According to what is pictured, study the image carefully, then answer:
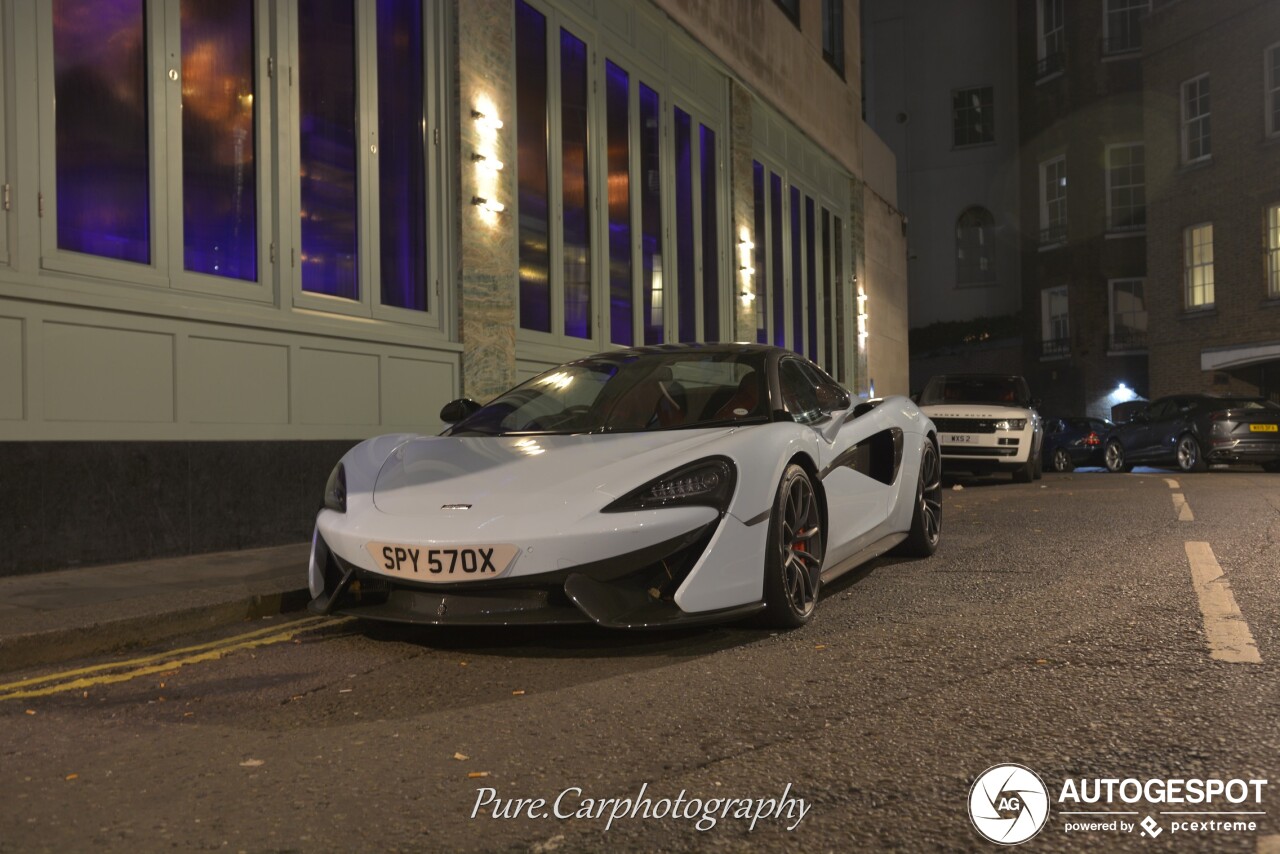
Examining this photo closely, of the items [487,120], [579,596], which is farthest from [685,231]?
[579,596]

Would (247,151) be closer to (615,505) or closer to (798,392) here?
(798,392)

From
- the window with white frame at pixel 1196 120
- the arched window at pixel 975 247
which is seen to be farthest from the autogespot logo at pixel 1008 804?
the arched window at pixel 975 247

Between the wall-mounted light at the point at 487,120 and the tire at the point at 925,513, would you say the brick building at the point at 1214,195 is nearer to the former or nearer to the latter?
the wall-mounted light at the point at 487,120

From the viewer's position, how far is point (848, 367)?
83.3 ft

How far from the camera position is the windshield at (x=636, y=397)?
5.41 meters

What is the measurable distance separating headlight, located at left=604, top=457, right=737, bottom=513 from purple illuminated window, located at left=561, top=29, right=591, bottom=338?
354 inches

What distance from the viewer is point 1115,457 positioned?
22422 millimetres

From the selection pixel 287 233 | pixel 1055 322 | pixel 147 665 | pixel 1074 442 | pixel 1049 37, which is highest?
pixel 1049 37

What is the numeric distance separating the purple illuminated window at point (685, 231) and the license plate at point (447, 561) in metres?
12.6

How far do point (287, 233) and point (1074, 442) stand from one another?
18.7 metres

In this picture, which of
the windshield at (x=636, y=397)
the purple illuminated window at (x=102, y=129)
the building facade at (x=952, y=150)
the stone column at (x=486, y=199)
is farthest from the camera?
the building facade at (x=952, y=150)

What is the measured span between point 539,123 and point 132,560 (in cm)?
738

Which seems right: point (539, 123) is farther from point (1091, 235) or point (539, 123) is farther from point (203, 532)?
point (1091, 235)

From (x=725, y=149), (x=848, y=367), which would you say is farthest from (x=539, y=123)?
(x=848, y=367)
